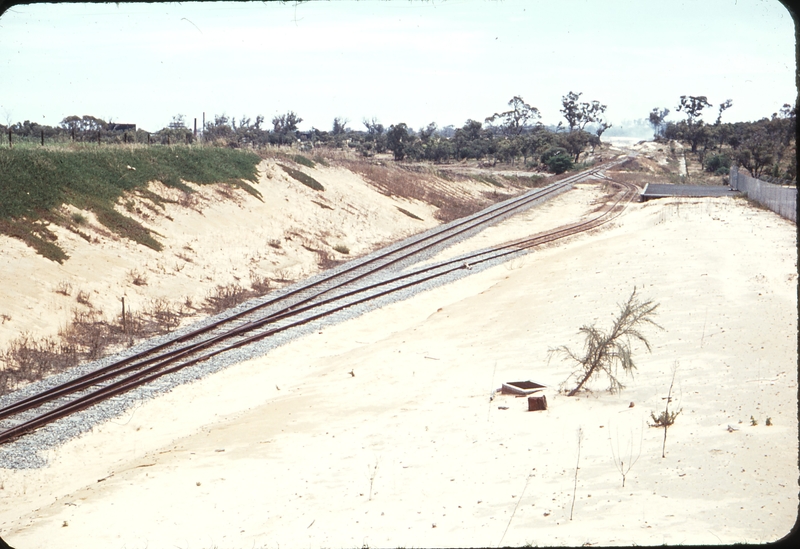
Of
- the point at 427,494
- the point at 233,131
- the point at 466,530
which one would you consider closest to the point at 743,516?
the point at 466,530

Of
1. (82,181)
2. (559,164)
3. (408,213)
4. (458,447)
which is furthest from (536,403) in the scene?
(559,164)

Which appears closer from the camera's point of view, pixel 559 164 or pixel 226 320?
pixel 226 320

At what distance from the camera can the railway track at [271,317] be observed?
12961 millimetres

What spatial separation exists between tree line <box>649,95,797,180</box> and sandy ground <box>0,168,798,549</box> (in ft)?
51.4

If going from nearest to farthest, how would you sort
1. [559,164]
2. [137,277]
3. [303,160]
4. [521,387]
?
[521,387], [137,277], [303,160], [559,164]

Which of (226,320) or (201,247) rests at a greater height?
(201,247)

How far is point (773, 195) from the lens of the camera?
3225 cm

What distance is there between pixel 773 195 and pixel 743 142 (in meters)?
55.1

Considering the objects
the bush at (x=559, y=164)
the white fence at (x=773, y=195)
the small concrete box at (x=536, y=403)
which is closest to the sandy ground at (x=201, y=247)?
the small concrete box at (x=536, y=403)

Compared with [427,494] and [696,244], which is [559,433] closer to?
[427,494]

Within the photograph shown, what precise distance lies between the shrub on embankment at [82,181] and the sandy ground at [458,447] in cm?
1092

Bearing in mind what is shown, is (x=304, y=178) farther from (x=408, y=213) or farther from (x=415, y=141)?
(x=415, y=141)

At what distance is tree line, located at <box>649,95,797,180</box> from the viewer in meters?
59.0

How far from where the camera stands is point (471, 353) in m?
15.3
